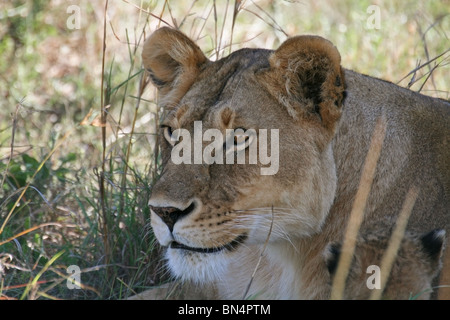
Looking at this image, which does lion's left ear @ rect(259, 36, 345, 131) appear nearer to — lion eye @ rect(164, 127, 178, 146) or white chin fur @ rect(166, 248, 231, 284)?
lion eye @ rect(164, 127, 178, 146)

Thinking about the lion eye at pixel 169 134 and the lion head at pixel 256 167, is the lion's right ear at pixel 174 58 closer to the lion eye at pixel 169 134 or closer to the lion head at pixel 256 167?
the lion eye at pixel 169 134

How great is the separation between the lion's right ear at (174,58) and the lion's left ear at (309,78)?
48 centimetres

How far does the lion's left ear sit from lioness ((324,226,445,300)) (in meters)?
0.54

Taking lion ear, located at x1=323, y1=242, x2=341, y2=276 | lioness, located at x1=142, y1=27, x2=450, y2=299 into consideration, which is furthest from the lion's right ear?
lion ear, located at x1=323, y1=242, x2=341, y2=276

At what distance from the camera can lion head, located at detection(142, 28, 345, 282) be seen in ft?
9.37

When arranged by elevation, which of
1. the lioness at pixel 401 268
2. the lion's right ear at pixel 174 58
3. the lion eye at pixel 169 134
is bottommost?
the lioness at pixel 401 268

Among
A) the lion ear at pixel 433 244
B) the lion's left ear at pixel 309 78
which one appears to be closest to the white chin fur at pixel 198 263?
the lion's left ear at pixel 309 78

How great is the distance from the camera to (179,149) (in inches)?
120

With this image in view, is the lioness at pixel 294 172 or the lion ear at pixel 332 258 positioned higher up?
the lioness at pixel 294 172

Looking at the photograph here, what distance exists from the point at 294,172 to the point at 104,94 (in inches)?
109

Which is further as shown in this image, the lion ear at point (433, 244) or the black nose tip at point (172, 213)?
the black nose tip at point (172, 213)

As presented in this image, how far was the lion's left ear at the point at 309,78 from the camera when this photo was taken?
2.86m

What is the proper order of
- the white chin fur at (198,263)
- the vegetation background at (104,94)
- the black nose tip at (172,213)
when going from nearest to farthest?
1. the black nose tip at (172,213)
2. the white chin fur at (198,263)
3. the vegetation background at (104,94)
